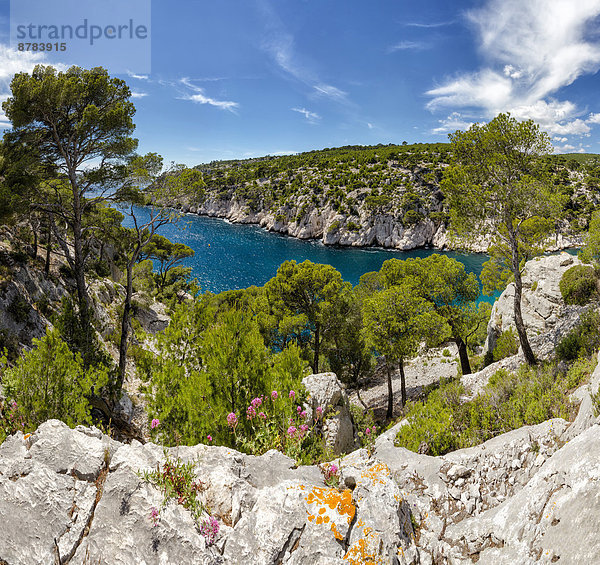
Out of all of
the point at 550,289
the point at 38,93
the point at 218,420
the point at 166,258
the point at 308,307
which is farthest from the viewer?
the point at 166,258

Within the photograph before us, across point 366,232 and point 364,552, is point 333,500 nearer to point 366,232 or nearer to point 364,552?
point 364,552

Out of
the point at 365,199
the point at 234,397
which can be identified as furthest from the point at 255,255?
the point at 234,397

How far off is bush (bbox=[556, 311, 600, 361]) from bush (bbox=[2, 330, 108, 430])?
14.3 meters

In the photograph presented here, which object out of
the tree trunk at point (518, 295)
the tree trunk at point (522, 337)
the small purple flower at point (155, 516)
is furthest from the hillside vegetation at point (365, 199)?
the small purple flower at point (155, 516)

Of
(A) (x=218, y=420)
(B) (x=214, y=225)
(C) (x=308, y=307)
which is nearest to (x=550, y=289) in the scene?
(C) (x=308, y=307)

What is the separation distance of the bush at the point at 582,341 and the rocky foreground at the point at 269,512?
332 inches

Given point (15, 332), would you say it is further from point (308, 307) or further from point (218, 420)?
point (308, 307)

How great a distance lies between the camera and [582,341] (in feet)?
37.8

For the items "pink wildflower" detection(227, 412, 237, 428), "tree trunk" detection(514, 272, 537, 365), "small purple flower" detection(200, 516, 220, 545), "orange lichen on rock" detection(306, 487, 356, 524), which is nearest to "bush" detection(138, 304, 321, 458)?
"pink wildflower" detection(227, 412, 237, 428)

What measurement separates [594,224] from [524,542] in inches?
923

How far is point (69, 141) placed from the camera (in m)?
12.1

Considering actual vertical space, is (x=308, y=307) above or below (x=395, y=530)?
above

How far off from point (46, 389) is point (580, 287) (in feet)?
73.9

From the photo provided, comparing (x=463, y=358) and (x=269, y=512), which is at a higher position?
(x=269, y=512)
